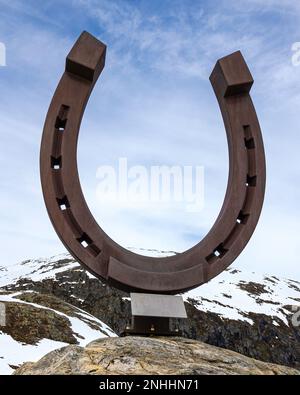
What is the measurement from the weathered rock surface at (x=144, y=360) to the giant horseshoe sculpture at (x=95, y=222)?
5.70 ft

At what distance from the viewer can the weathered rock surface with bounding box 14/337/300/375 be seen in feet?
27.8

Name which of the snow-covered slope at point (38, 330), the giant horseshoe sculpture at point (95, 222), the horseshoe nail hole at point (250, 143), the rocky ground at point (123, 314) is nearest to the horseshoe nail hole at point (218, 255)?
the giant horseshoe sculpture at point (95, 222)

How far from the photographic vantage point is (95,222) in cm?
1154

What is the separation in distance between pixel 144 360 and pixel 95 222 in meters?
3.79

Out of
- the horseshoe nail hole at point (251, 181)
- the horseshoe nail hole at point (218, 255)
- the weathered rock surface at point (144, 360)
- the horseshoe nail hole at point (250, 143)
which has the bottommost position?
the weathered rock surface at point (144, 360)

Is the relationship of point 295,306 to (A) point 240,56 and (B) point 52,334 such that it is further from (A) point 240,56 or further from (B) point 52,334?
(A) point 240,56

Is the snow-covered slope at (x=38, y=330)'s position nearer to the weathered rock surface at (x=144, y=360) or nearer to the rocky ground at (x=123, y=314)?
the rocky ground at (x=123, y=314)

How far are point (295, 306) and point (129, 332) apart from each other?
78.6 meters

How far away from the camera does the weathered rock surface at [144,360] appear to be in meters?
8.46

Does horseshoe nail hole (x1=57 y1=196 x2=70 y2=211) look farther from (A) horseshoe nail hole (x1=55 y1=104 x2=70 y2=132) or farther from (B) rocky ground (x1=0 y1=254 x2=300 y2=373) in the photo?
(B) rocky ground (x1=0 y1=254 x2=300 y2=373)
